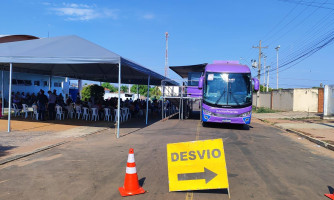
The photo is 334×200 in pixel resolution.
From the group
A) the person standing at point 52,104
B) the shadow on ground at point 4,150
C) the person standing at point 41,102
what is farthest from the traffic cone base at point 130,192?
the person standing at point 52,104

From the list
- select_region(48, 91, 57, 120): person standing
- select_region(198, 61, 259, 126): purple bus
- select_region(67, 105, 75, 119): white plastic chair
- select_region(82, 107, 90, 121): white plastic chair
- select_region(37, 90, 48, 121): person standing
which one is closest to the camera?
select_region(198, 61, 259, 126): purple bus

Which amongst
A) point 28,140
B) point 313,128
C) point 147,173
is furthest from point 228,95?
point 28,140

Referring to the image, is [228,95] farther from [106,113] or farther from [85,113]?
[85,113]

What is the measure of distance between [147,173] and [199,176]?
5.08 ft

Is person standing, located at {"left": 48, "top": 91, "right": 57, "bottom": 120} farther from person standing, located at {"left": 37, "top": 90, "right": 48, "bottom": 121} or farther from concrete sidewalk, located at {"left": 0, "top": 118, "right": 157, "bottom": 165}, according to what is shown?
concrete sidewalk, located at {"left": 0, "top": 118, "right": 157, "bottom": 165}

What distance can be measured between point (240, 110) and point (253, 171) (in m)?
8.01

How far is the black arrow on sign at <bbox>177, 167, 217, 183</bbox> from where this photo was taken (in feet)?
15.7

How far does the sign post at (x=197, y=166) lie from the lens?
15.7ft

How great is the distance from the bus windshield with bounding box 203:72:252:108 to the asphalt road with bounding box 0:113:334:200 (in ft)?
16.3

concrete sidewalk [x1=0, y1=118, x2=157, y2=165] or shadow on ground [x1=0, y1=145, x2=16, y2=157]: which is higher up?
concrete sidewalk [x1=0, y1=118, x2=157, y2=165]

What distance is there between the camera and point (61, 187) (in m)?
5.05

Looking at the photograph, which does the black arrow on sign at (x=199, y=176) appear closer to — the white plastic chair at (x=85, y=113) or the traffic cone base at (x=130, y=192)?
the traffic cone base at (x=130, y=192)

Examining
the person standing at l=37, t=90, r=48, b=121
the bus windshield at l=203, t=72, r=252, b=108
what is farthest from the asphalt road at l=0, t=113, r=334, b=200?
the person standing at l=37, t=90, r=48, b=121

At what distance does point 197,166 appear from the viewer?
4809 millimetres
